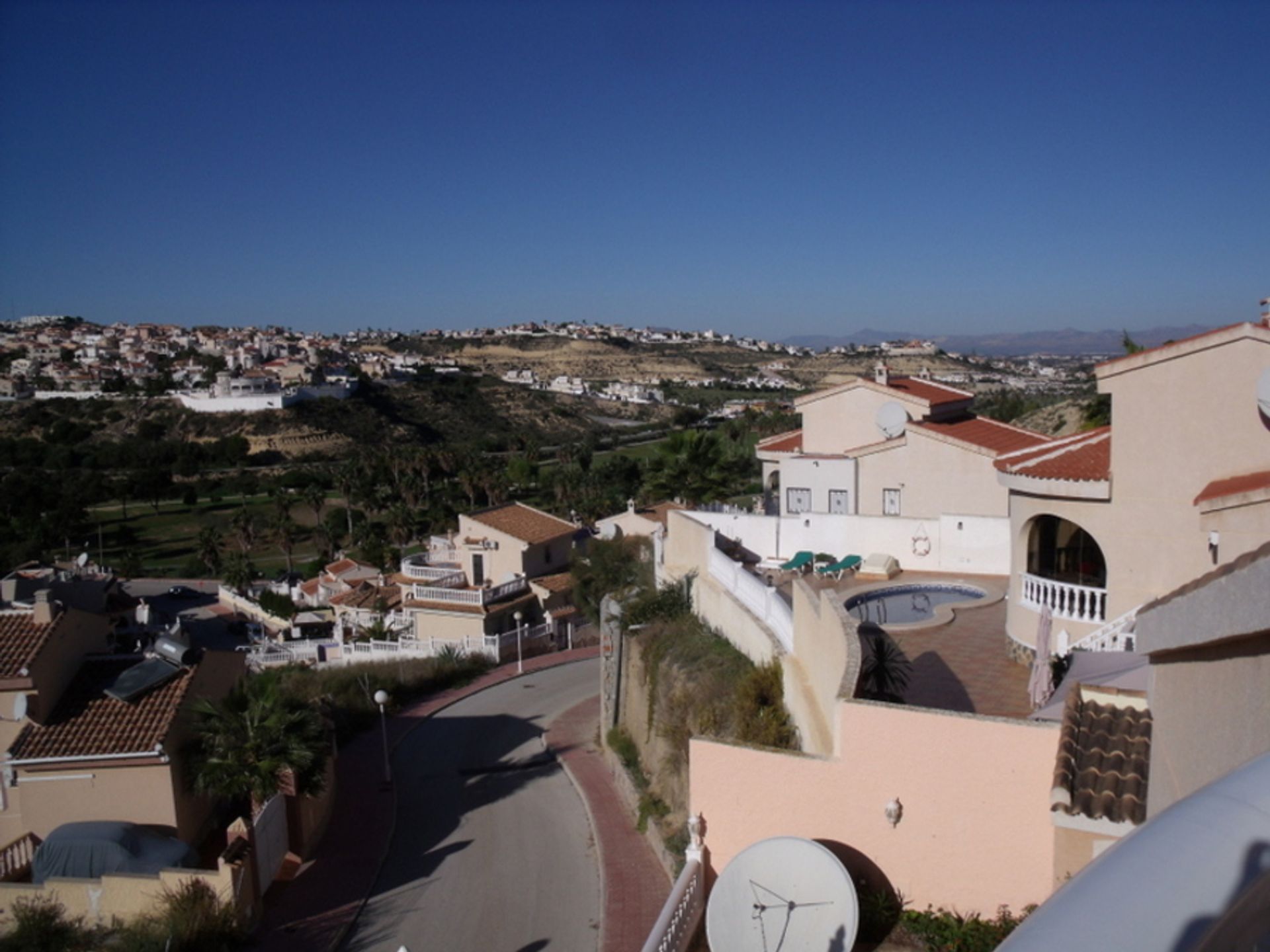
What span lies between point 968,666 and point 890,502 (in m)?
10.9

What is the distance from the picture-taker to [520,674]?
88.8ft

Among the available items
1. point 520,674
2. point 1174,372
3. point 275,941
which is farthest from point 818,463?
point 275,941

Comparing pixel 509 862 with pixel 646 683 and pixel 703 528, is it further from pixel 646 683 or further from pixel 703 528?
pixel 703 528

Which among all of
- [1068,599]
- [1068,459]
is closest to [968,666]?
[1068,599]

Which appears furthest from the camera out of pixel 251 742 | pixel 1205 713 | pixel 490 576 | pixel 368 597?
pixel 368 597

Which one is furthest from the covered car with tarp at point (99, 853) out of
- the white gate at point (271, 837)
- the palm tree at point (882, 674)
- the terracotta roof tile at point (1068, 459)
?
the terracotta roof tile at point (1068, 459)

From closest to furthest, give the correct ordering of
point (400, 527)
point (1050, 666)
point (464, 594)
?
point (1050, 666)
point (464, 594)
point (400, 527)

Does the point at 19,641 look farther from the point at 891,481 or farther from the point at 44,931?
the point at 891,481

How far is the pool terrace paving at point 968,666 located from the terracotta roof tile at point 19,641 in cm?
1153

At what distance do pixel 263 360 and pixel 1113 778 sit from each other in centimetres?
16955

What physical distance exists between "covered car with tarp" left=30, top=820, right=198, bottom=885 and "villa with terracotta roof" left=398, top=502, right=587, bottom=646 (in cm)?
1666

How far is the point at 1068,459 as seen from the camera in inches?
463

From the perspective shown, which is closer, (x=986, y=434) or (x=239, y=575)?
(x=986, y=434)

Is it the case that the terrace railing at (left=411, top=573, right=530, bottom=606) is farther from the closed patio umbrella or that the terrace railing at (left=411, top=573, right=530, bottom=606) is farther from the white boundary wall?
the closed patio umbrella
